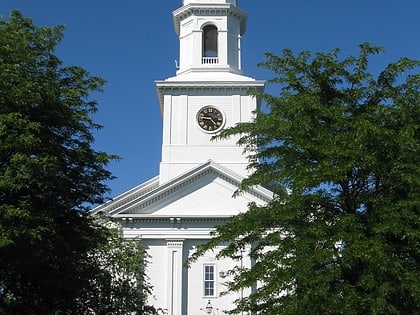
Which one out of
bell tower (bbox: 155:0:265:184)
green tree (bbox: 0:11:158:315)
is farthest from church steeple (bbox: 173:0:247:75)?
green tree (bbox: 0:11:158:315)

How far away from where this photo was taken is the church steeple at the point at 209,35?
1688 inches

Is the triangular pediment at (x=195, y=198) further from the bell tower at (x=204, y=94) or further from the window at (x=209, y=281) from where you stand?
the window at (x=209, y=281)

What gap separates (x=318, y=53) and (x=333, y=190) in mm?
3375

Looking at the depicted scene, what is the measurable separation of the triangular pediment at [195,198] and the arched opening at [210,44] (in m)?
7.31

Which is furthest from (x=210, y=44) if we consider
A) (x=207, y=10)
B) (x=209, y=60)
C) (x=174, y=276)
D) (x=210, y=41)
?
(x=174, y=276)

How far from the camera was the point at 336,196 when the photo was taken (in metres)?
16.0

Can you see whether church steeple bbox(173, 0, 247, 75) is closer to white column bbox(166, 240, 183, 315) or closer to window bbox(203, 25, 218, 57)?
window bbox(203, 25, 218, 57)

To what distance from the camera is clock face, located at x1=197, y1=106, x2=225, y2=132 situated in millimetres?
42062

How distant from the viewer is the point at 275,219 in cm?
1562

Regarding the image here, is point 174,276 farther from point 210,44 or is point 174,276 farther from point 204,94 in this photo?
point 210,44

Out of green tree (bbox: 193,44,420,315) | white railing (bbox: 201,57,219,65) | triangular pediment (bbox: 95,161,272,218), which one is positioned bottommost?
green tree (bbox: 193,44,420,315)

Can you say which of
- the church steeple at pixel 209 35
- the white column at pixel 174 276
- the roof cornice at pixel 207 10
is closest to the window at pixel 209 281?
the white column at pixel 174 276

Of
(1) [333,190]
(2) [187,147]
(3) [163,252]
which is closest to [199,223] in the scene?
(3) [163,252]

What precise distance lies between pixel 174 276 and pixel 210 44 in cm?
1426
